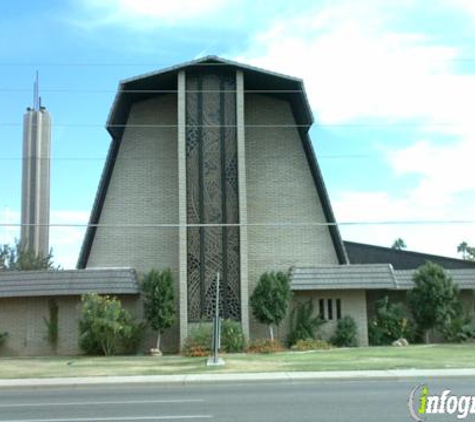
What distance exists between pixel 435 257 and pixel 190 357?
17058 mm

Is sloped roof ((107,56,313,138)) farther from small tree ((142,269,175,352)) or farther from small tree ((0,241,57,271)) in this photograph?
small tree ((0,241,57,271))

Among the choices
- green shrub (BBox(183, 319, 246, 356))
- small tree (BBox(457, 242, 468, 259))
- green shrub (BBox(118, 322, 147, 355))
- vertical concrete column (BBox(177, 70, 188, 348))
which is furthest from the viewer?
small tree (BBox(457, 242, 468, 259))

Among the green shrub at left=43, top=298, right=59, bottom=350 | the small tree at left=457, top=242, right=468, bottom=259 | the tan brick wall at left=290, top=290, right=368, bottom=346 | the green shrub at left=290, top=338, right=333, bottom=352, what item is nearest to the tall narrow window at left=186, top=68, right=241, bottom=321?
the tan brick wall at left=290, top=290, right=368, bottom=346

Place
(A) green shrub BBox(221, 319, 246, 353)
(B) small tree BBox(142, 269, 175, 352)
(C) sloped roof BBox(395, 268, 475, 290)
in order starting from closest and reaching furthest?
(A) green shrub BBox(221, 319, 246, 353) → (B) small tree BBox(142, 269, 175, 352) → (C) sloped roof BBox(395, 268, 475, 290)

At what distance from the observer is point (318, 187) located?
3394 centimetres

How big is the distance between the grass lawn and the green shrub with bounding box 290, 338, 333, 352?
2545mm

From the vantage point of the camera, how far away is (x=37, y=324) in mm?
30859

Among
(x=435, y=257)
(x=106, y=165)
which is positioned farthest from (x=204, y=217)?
(x=435, y=257)

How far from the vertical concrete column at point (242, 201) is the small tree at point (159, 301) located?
3.05 m

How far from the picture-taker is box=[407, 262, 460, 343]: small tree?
30672mm

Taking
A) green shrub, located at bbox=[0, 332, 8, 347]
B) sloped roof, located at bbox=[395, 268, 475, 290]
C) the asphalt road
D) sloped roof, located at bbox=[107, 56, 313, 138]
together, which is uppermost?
sloped roof, located at bbox=[107, 56, 313, 138]

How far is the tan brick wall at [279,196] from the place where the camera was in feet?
107

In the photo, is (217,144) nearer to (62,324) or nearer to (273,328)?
(273,328)

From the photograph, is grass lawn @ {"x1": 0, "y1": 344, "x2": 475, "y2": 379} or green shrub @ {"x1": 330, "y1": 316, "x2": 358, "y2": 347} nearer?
grass lawn @ {"x1": 0, "y1": 344, "x2": 475, "y2": 379}
